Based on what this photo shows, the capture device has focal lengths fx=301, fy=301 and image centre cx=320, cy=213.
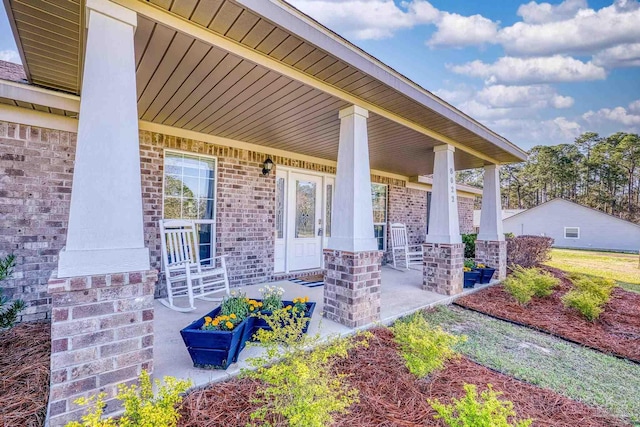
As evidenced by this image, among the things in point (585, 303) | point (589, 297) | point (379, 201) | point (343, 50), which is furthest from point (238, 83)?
point (379, 201)

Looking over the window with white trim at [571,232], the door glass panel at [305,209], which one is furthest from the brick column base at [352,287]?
the window with white trim at [571,232]

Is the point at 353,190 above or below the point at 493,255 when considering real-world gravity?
above

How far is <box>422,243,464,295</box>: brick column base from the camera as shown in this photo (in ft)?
15.5

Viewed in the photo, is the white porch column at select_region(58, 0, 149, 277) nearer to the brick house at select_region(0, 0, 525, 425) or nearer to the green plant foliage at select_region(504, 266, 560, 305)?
the brick house at select_region(0, 0, 525, 425)

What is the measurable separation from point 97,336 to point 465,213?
1159 cm

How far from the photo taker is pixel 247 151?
512 centimetres

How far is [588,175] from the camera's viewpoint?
2425 cm

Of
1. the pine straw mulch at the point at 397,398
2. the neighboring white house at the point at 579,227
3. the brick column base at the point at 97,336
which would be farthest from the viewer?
the neighboring white house at the point at 579,227

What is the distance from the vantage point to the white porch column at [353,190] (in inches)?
130

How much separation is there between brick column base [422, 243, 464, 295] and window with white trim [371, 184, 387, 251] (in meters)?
2.64

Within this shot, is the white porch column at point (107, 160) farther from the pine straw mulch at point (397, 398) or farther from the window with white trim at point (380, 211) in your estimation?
the window with white trim at point (380, 211)

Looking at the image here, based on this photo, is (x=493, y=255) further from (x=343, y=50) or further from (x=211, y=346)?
(x=211, y=346)

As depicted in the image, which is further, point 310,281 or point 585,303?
point 310,281

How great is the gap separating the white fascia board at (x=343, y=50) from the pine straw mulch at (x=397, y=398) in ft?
8.28
